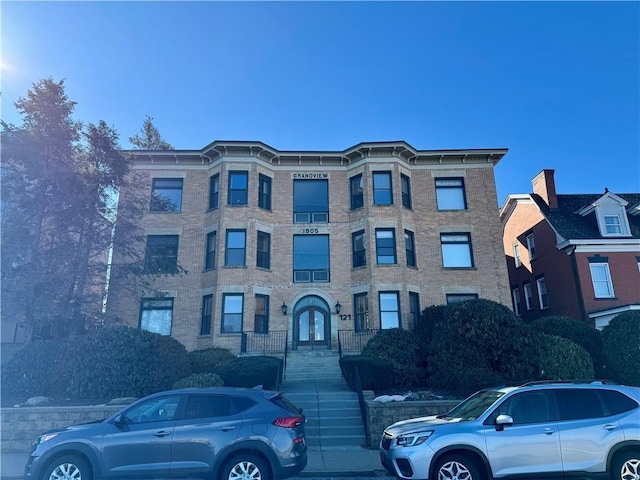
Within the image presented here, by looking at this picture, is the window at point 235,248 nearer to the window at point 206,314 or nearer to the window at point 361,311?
the window at point 206,314

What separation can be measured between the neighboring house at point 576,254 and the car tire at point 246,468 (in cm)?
1769

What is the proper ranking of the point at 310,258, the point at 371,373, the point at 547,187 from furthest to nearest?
the point at 547,187
the point at 310,258
the point at 371,373

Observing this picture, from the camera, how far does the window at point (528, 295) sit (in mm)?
23578

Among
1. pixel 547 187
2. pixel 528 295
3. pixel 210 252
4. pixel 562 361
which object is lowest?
pixel 562 361

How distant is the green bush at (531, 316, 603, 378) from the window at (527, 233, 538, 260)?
881cm

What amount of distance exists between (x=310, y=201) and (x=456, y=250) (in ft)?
24.9

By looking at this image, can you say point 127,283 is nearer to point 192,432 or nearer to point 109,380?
point 109,380

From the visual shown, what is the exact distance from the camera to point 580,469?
619 cm

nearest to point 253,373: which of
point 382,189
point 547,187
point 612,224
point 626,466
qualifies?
point 626,466

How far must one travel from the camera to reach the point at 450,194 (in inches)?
848

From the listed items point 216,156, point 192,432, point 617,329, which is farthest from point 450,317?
point 216,156

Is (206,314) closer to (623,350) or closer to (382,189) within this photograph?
(382,189)

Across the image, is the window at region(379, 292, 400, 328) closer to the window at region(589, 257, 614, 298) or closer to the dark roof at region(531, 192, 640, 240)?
the dark roof at region(531, 192, 640, 240)

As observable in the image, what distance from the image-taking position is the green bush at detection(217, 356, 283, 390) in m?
12.8
